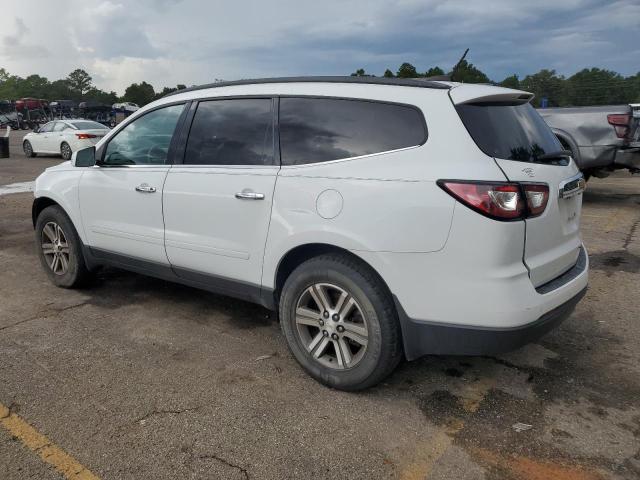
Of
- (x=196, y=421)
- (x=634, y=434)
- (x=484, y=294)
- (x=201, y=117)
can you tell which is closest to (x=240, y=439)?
(x=196, y=421)

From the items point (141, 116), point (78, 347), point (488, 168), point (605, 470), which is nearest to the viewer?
point (605, 470)

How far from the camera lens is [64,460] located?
251 centimetres

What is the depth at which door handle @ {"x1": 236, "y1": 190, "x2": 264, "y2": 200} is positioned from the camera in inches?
129

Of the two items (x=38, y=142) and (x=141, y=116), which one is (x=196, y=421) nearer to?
(x=141, y=116)

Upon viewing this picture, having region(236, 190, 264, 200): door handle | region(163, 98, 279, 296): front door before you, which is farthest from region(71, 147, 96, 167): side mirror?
region(236, 190, 264, 200): door handle

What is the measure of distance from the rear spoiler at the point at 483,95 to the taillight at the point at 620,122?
651 centimetres

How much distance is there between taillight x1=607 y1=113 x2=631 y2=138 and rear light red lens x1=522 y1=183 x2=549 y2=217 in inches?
276

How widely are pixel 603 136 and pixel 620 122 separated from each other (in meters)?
0.31

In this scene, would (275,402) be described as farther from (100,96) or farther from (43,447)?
(100,96)

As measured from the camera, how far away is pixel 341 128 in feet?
10.1

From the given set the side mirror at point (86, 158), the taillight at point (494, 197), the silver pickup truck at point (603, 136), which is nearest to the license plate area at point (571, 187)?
the taillight at point (494, 197)

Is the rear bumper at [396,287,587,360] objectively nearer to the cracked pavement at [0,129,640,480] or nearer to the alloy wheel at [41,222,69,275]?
the cracked pavement at [0,129,640,480]

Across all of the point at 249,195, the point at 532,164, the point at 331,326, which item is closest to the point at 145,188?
the point at 249,195

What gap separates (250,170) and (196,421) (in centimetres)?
152
